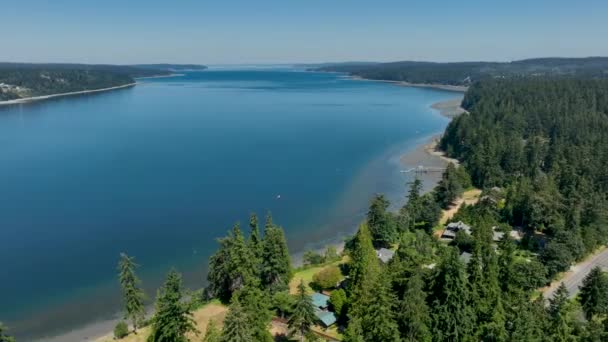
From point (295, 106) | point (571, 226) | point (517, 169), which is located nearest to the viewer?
point (571, 226)

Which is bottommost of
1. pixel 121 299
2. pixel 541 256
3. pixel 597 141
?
pixel 121 299

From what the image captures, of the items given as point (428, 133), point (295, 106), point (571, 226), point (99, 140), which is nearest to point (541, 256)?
point (571, 226)

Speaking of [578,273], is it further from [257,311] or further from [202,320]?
[202,320]

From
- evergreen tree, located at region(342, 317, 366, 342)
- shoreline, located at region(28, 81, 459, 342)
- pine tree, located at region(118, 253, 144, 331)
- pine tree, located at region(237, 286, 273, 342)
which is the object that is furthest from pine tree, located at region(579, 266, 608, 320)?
pine tree, located at region(118, 253, 144, 331)

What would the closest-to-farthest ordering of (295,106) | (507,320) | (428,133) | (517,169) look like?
(507,320), (517,169), (428,133), (295,106)

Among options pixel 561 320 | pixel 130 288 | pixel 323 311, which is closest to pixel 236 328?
pixel 323 311

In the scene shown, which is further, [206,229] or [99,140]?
[99,140]

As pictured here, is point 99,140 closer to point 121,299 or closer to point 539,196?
point 121,299

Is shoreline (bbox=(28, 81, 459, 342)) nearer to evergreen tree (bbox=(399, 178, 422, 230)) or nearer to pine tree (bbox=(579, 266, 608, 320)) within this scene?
evergreen tree (bbox=(399, 178, 422, 230))
